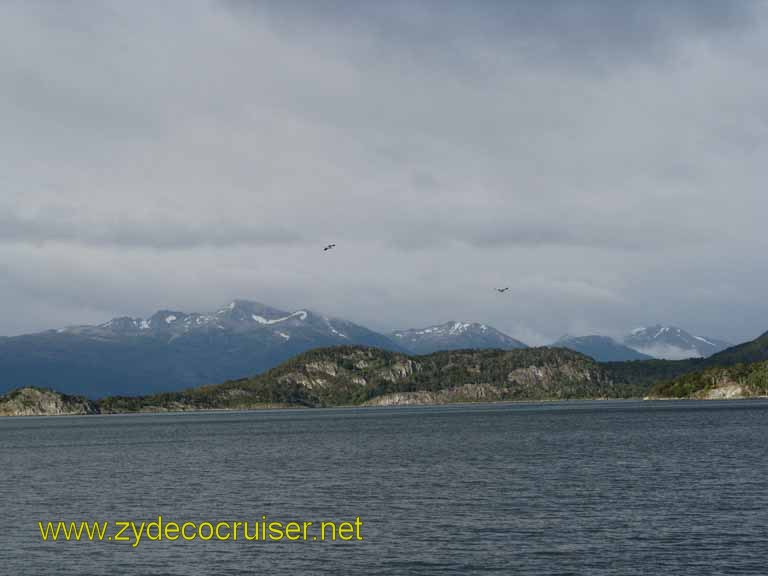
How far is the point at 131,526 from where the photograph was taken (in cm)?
8288

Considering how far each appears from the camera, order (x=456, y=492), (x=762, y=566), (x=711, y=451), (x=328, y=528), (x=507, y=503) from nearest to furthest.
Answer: (x=762, y=566)
(x=328, y=528)
(x=507, y=503)
(x=456, y=492)
(x=711, y=451)

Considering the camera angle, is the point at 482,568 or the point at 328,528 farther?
the point at 328,528

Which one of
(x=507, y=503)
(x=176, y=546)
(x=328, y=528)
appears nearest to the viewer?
(x=176, y=546)

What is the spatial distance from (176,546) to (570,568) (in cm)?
3141

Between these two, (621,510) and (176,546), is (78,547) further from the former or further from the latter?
(621,510)

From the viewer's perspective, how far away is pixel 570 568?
62.0 m

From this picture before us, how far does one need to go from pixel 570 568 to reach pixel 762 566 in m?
13.0

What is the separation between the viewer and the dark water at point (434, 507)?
65.3m

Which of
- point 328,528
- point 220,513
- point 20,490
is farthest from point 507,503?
point 20,490

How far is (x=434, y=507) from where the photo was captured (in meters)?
89.6

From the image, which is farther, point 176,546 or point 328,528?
point 328,528

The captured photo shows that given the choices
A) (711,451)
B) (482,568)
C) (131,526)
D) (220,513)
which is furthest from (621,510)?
(711,451)

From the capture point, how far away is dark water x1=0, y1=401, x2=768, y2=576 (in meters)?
65.3

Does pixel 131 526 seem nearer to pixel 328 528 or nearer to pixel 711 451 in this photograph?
pixel 328 528
